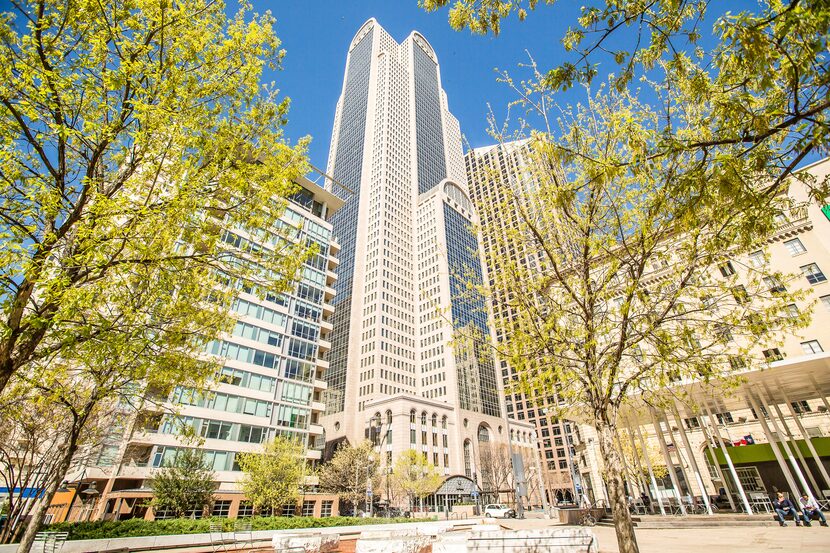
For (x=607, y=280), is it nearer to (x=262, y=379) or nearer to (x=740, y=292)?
(x=740, y=292)

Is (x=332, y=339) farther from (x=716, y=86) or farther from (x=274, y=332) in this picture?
(x=716, y=86)

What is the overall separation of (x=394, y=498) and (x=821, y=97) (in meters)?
58.7

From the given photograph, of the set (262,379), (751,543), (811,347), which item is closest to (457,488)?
(262,379)

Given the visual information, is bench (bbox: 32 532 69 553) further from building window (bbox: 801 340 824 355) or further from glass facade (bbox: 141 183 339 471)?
building window (bbox: 801 340 824 355)

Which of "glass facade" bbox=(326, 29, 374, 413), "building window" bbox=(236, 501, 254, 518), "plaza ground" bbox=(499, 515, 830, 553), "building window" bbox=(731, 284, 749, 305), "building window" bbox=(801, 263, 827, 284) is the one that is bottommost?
"plaza ground" bbox=(499, 515, 830, 553)

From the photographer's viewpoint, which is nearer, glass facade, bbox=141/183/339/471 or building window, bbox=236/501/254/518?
building window, bbox=236/501/254/518

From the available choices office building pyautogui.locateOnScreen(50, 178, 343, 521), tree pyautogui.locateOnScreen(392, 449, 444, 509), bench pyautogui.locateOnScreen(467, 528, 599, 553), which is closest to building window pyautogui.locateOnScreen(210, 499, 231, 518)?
office building pyautogui.locateOnScreen(50, 178, 343, 521)

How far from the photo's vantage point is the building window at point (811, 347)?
26.9 metres

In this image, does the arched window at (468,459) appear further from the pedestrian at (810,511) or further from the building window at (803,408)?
the pedestrian at (810,511)

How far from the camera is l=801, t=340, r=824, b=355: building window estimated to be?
2686 cm

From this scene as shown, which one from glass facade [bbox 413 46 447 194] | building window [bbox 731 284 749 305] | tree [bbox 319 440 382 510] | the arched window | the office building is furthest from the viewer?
glass facade [bbox 413 46 447 194]

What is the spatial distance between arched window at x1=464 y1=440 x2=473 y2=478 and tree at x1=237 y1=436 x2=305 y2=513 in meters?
45.9

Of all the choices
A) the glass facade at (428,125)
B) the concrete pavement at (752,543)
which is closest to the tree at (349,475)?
the concrete pavement at (752,543)

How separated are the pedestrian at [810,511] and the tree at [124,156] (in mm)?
23318
